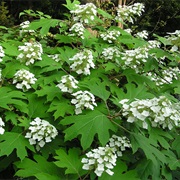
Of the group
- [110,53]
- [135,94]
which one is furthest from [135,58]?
[135,94]

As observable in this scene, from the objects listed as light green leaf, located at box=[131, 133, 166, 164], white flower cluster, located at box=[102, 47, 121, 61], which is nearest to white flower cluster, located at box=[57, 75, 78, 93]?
Answer: light green leaf, located at box=[131, 133, 166, 164]

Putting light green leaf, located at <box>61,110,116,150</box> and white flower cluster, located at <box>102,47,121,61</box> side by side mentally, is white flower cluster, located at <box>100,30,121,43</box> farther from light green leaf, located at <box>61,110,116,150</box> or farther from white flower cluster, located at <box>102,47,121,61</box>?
light green leaf, located at <box>61,110,116,150</box>

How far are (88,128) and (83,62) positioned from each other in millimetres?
700

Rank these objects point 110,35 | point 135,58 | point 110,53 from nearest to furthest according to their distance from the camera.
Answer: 1. point 135,58
2. point 110,53
3. point 110,35

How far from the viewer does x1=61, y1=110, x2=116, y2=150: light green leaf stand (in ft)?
6.55

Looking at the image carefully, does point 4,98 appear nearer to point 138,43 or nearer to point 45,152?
point 45,152

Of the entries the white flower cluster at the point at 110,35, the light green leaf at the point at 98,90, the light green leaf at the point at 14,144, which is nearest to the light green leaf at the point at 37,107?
the light green leaf at the point at 14,144

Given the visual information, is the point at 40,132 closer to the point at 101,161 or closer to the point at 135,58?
the point at 101,161

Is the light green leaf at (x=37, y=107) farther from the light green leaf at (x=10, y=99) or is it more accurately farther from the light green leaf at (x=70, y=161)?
the light green leaf at (x=70, y=161)

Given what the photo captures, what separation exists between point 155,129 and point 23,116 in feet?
3.16

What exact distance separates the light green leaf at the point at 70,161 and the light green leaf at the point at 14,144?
0.20 meters

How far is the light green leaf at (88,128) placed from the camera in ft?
6.55

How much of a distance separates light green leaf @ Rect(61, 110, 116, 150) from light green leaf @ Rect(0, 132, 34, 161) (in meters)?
0.29

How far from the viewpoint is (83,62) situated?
2.55 m
